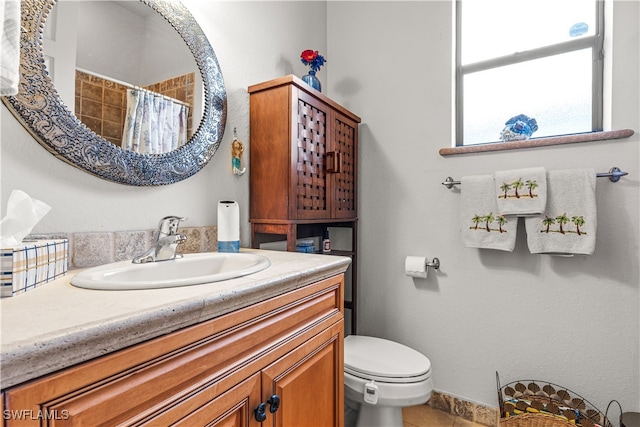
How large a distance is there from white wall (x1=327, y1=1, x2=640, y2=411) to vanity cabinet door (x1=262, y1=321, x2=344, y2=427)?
899mm

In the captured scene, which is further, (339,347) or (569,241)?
(569,241)

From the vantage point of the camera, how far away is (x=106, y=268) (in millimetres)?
779

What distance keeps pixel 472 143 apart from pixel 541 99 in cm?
36

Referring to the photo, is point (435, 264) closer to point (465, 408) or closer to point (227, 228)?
point (465, 408)

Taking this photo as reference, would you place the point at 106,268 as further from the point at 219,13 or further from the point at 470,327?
the point at 470,327

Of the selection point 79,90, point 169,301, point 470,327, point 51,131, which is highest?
point 79,90

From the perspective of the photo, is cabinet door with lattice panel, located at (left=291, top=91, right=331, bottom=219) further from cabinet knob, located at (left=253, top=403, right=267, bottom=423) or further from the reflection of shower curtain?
cabinet knob, located at (left=253, top=403, right=267, bottom=423)

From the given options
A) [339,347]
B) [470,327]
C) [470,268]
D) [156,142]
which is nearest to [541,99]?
[470,268]

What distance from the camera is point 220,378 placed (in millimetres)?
585

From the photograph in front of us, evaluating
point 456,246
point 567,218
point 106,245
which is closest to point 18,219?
point 106,245

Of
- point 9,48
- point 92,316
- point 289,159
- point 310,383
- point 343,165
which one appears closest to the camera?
point 92,316

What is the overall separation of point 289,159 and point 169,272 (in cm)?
63

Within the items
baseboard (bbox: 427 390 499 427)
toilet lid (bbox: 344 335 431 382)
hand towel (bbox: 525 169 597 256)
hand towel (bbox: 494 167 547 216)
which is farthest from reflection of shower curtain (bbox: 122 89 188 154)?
baseboard (bbox: 427 390 499 427)

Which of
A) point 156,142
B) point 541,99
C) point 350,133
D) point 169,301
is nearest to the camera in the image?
point 169,301
